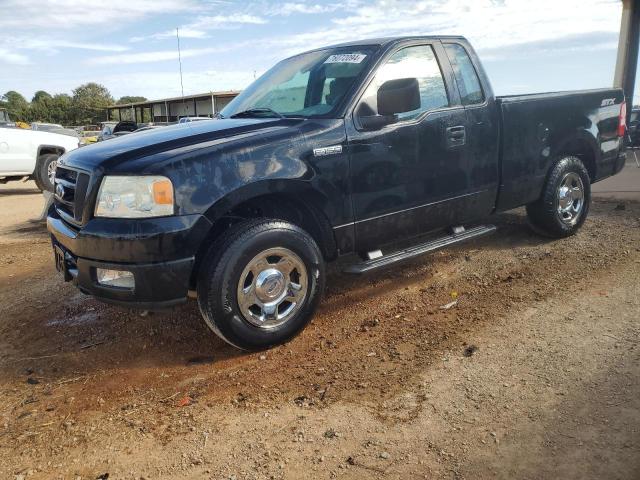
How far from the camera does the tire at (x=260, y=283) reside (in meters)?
3.12

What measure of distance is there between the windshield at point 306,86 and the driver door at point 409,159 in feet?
0.67

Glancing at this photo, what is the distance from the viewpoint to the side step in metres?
3.78

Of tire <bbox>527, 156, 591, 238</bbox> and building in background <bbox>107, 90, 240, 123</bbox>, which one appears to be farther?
building in background <bbox>107, 90, 240, 123</bbox>

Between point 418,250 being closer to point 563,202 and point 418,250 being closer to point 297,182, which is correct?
point 297,182

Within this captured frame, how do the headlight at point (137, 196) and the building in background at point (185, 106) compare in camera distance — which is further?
the building in background at point (185, 106)

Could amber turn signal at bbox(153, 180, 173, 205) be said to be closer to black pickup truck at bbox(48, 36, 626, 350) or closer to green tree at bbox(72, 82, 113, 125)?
black pickup truck at bbox(48, 36, 626, 350)

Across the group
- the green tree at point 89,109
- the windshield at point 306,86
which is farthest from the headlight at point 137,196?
the green tree at point 89,109

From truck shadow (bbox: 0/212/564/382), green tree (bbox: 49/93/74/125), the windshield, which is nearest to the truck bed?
truck shadow (bbox: 0/212/564/382)

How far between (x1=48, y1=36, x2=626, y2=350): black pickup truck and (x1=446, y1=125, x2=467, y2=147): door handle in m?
0.02

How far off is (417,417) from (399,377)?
1.34 ft

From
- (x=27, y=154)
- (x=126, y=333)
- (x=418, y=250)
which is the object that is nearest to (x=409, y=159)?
(x=418, y=250)

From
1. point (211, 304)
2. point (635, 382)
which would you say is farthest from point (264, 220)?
point (635, 382)

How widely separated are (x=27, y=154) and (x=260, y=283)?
941cm

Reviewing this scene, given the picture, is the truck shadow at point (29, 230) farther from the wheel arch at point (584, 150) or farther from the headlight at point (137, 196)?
the wheel arch at point (584, 150)
